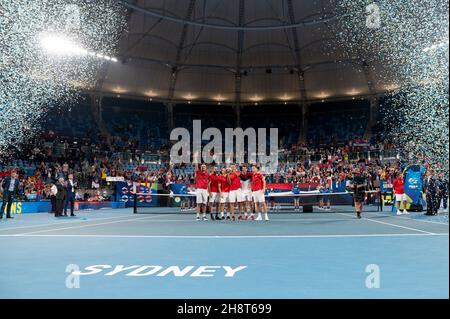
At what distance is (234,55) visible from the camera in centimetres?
4550

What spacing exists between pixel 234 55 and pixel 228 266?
40.9 meters

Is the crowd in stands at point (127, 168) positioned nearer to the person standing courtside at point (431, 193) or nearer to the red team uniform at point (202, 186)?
the person standing courtside at point (431, 193)

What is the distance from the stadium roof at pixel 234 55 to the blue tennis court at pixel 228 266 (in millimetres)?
31050

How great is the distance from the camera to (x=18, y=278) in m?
5.61

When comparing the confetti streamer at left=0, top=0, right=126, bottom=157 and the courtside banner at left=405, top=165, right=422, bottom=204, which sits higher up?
the confetti streamer at left=0, top=0, right=126, bottom=157

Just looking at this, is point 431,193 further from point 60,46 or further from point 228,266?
point 60,46

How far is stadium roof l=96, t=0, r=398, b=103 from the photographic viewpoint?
39844 millimetres

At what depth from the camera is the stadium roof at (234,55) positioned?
39.8m

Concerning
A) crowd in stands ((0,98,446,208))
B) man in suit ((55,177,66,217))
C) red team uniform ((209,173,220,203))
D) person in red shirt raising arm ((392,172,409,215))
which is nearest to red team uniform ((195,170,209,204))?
red team uniform ((209,173,220,203))

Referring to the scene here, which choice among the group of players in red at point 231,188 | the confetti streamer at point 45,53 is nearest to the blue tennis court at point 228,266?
the group of players in red at point 231,188

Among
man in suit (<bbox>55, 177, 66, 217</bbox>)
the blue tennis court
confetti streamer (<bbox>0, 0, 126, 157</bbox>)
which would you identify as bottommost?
the blue tennis court

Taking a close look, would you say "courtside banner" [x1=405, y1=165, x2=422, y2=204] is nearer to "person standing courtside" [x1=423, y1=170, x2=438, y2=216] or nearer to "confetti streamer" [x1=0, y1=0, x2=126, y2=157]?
"person standing courtside" [x1=423, y1=170, x2=438, y2=216]

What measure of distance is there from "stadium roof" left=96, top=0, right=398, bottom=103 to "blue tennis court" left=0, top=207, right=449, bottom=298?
31.1 meters

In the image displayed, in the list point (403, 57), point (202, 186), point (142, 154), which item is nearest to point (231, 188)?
point (202, 186)
